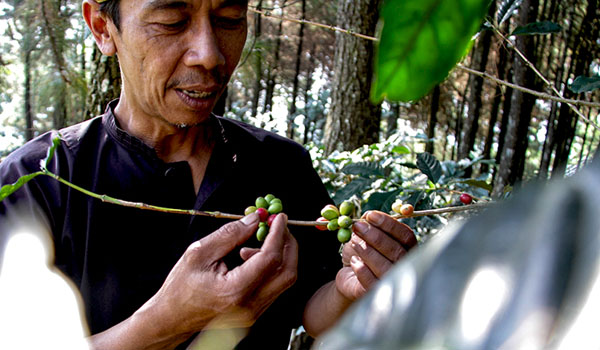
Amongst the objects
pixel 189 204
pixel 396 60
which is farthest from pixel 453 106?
pixel 396 60

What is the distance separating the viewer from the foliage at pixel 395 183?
5.69 ft

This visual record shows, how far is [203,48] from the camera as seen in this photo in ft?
5.07

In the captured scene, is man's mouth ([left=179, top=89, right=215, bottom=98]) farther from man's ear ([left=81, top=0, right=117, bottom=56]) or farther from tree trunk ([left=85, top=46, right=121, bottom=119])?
tree trunk ([left=85, top=46, right=121, bottom=119])

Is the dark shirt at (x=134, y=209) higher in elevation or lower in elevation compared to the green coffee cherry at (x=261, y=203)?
lower

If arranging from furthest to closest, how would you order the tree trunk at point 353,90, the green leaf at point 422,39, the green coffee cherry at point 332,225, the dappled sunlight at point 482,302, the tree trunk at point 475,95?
the tree trunk at point 475,95, the tree trunk at point 353,90, the green coffee cherry at point 332,225, the green leaf at point 422,39, the dappled sunlight at point 482,302

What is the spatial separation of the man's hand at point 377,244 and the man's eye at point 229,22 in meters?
0.82

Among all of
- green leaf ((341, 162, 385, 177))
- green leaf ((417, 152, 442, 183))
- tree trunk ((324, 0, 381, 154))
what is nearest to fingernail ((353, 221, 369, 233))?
green leaf ((417, 152, 442, 183))

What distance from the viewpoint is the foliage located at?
173 cm

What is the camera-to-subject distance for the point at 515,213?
0.19m

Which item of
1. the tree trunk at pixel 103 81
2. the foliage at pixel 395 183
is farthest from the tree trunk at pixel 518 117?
the tree trunk at pixel 103 81

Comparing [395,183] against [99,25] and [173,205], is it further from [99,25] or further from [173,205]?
[99,25]

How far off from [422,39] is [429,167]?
1.55m

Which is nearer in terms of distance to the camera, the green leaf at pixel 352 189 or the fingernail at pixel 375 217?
the fingernail at pixel 375 217

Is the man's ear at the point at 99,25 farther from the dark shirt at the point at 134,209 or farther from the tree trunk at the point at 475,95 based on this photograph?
the tree trunk at the point at 475,95
